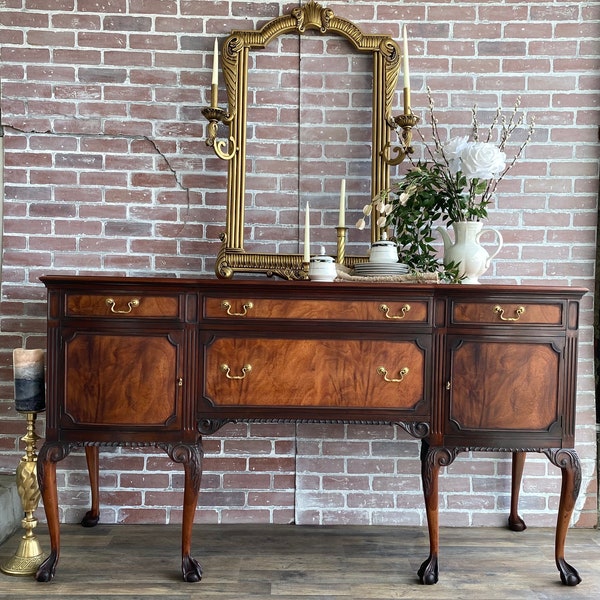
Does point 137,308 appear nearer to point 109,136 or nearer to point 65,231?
point 65,231

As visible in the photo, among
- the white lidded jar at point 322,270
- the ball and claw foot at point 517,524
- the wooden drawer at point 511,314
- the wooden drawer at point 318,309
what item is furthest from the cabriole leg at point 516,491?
the white lidded jar at point 322,270

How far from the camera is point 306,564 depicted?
2164 millimetres

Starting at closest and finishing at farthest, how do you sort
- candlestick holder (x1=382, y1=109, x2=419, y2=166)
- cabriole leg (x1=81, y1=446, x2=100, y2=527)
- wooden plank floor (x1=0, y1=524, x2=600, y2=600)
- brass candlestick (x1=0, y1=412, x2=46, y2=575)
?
wooden plank floor (x1=0, y1=524, x2=600, y2=600) → brass candlestick (x1=0, y1=412, x2=46, y2=575) → candlestick holder (x1=382, y1=109, x2=419, y2=166) → cabriole leg (x1=81, y1=446, x2=100, y2=527)

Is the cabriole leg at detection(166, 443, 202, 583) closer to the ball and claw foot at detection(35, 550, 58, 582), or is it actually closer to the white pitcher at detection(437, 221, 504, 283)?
the ball and claw foot at detection(35, 550, 58, 582)

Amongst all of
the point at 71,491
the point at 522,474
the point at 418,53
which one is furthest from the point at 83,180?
the point at 522,474

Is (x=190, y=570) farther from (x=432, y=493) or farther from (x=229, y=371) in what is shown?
(x=432, y=493)

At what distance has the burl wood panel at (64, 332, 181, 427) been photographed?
6.47 ft

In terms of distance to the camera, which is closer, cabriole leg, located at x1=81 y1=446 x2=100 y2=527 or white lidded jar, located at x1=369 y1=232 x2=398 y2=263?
white lidded jar, located at x1=369 y1=232 x2=398 y2=263

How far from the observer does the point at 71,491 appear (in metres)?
2.56

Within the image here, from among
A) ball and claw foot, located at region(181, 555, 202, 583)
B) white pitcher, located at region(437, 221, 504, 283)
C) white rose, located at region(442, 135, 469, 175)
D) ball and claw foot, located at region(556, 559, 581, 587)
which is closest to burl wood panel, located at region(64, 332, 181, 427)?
ball and claw foot, located at region(181, 555, 202, 583)

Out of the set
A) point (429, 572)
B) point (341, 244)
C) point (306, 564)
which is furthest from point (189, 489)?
point (341, 244)

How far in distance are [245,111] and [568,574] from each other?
2.15 m

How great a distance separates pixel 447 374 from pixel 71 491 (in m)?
1.69

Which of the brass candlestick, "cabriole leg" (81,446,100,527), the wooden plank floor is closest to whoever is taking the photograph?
the wooden plank floor
